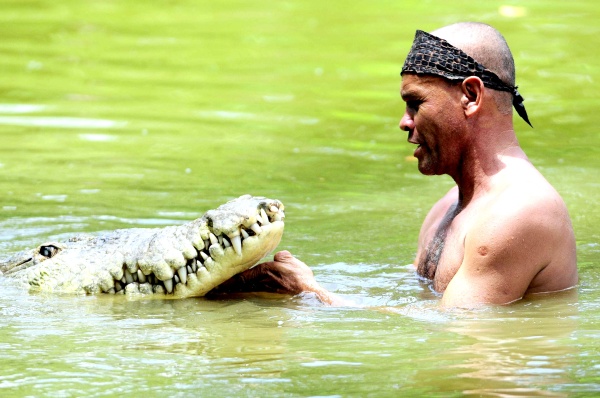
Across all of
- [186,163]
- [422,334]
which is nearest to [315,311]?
[422,334]

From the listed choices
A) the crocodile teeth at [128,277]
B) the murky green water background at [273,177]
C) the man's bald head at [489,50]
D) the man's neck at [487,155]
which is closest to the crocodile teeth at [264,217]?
the murky green water background at [273,177]

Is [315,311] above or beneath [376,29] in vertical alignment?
beneath

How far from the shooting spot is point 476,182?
628 cm

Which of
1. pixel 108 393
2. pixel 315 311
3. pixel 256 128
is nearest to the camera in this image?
pixel 108 393

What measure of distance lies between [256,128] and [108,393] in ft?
27.0

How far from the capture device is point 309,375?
472cm

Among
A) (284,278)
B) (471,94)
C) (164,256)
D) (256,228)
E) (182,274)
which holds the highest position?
(471,94)

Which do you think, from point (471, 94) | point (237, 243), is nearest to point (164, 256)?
point (237, 243)

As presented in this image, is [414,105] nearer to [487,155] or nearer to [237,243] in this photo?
[487,155]

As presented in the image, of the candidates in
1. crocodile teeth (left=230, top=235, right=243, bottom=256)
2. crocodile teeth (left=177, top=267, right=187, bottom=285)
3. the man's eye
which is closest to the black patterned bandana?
the man's eye

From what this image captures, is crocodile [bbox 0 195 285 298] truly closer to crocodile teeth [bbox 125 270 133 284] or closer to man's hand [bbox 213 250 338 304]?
crocodile teeth [bbox 125 270 133 284]

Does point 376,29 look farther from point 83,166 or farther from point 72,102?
point 83,166

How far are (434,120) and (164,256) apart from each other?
5.41 ft

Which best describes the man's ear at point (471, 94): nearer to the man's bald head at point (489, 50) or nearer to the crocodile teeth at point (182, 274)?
the man's bald head at point (489, 50)
